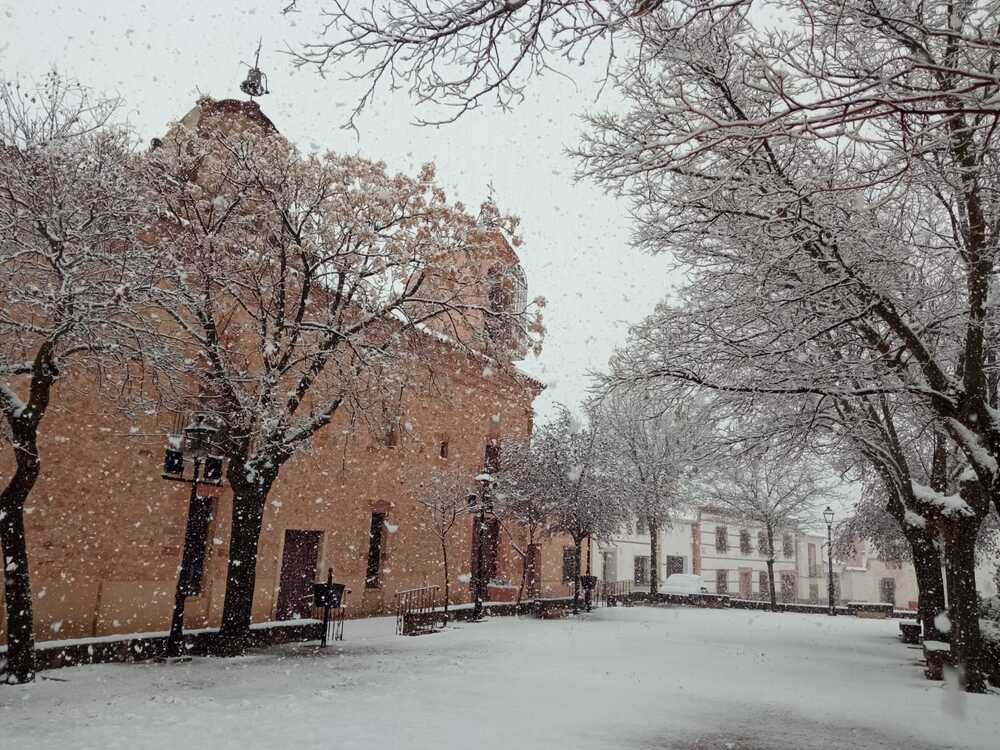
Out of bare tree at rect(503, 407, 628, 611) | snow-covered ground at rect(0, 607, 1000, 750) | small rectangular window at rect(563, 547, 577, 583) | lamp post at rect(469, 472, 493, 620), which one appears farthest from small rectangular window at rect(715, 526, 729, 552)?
snow-covered ground at rect(0, 607, 1000, 750)

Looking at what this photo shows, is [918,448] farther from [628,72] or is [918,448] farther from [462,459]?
[628,72]

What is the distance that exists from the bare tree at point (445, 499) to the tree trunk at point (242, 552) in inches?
299

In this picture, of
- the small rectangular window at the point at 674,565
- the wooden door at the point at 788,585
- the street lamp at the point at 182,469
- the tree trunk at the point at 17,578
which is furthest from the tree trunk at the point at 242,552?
the wooden door at the point at 788,585

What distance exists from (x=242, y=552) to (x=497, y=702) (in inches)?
222

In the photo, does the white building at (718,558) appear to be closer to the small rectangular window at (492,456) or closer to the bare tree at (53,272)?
the small rectangular window at (492,456)

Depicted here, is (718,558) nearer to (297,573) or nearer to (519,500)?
(519,500)

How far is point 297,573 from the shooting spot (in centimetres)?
1762

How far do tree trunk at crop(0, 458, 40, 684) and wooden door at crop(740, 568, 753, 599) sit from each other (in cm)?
4348

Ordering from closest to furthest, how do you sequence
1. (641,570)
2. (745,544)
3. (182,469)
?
(182,469)
(641,570)
(745,544)

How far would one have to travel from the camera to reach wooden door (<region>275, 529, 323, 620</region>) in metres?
17.3

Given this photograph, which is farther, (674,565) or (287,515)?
(674,565)

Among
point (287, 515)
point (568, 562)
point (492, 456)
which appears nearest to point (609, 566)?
point (568, 562)

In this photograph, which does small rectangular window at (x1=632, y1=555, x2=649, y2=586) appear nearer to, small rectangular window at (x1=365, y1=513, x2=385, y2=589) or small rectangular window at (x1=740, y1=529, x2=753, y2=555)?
small rectangular window at (x1=740, y1=529, x2=753, y2=555)

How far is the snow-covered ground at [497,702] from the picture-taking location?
6.45 metres
